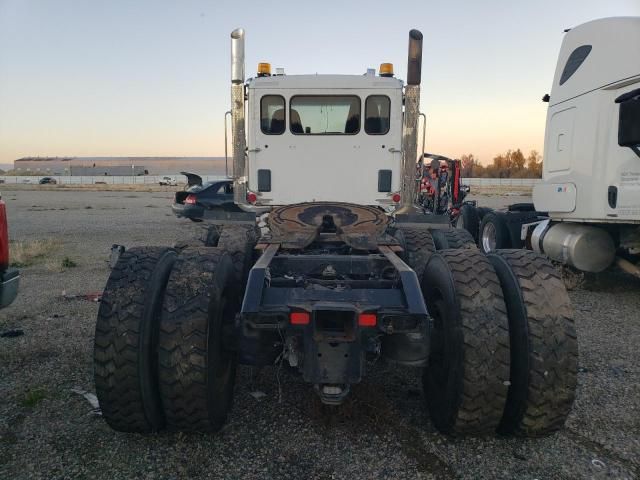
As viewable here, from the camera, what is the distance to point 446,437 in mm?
3418

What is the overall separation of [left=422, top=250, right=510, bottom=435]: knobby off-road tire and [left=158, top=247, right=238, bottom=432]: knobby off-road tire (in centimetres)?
143

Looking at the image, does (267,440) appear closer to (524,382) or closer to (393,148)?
(524,382)

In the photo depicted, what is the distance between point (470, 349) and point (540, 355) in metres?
0.43

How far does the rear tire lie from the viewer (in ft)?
35.1

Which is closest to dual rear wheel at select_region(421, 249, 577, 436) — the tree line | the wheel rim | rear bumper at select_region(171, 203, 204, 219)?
the wheel rim

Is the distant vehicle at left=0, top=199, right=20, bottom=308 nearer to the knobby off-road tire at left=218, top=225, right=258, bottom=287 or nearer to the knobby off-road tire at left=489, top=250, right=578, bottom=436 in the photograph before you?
the knobby off-road tire at left=218, top=225, right=258, bottom=287

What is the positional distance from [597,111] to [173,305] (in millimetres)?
6688

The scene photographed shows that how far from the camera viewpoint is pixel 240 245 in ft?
17.5

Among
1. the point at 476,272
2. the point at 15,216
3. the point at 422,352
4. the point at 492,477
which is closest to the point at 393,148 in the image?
the point at 476,272

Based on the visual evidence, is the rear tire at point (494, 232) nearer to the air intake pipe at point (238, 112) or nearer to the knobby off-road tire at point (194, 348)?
the air intake pipe at point (238, 112)

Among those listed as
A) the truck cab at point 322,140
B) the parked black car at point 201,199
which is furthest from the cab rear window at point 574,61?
the parked black car at point 201,199

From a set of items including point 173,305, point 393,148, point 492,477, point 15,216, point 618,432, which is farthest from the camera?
point 15,216

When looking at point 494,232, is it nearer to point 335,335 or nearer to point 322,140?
point 322,140

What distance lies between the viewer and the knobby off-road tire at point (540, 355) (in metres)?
3.10
